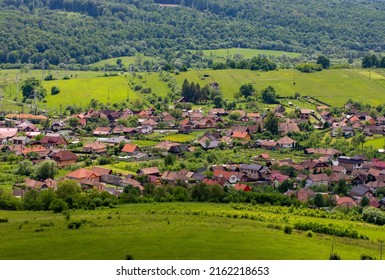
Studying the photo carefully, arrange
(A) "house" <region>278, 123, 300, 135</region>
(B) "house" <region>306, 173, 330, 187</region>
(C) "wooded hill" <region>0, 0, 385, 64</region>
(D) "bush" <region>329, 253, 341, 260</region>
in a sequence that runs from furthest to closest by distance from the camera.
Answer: (C) "wooded hill" <region>0, 0, 385, 64</region>
(A) "house" <region>278, 123, 300, 135</region>
(B) "house" <region>306, 173, 330, 187</region>
(D) "bush" <region>329, 253, 341, 260</region>

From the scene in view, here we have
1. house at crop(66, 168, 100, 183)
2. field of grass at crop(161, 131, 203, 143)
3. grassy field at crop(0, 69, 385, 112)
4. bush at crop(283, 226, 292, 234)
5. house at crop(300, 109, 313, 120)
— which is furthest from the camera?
grassy field at crop(0, 69, 385, 112)

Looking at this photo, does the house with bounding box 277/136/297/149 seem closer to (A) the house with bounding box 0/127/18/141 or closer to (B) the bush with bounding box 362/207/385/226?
(B) the bush with bounding box 362/207/385/226

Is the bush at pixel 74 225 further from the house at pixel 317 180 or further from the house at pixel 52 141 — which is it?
the house at pixel 52 141

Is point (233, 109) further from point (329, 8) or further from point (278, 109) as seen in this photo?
point (329, 8)

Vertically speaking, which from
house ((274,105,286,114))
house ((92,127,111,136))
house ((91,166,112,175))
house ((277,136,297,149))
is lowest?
house ((92,127,111,136))

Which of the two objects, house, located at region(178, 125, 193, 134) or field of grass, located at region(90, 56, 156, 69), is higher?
field of grass, located at region(90, 56, 156, 69)

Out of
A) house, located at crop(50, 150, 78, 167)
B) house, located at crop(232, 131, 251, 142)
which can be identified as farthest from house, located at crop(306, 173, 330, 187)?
house, located at crop(50, 150, 78, 167)

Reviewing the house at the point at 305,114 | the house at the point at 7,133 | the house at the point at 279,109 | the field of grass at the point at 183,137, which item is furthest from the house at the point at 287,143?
the house at the point at 7,133
